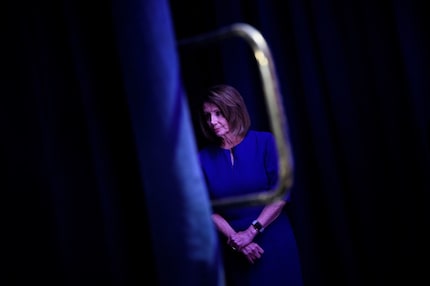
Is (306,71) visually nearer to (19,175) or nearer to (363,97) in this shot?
(363,97)

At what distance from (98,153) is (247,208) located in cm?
81

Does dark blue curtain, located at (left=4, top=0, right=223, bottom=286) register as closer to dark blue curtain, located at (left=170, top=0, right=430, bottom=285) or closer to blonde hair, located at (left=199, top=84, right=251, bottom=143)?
blonde hair, located at (left=199, top=84, right=251, bottom=143)

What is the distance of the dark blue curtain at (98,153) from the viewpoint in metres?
0.61

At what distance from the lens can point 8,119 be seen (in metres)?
0.65

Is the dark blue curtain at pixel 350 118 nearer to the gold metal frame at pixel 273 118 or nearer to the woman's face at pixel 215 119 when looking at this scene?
the woman's face at pixel 215 119

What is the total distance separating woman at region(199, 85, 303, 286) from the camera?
1390mm

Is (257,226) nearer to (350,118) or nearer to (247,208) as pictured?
(247,208)

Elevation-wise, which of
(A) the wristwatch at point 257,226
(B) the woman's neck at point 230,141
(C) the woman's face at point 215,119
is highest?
(C) the woman's face at point 215,119

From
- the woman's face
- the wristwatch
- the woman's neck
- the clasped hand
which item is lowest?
the clasped hand

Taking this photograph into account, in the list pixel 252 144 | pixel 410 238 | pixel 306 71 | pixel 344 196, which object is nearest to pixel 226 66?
pixel 306 71

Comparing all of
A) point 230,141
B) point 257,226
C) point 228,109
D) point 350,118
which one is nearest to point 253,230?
point 257,226

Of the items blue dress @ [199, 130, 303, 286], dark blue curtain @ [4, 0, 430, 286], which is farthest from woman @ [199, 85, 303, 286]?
dark blue curtain @ [4, 0, 430, 286]

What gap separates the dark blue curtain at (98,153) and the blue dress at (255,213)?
0.74 m

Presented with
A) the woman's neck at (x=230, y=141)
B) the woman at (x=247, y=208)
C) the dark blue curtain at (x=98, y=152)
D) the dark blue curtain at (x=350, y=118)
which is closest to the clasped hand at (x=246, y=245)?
the woman at (x=247, y=208)
